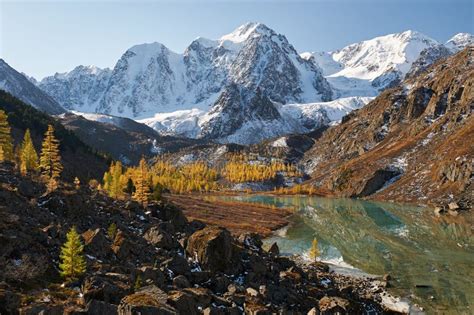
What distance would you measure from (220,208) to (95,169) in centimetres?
5675

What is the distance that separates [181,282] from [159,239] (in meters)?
10.5

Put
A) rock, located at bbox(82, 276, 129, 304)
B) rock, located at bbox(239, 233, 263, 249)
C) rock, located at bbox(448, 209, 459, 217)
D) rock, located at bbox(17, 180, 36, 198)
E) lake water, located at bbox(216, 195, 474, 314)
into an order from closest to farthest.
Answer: rock, located at bbox(82, 276, 129, 304) → rock, located at bbox(17, 180, 36, 198) → rock, located at bbox(239, 233, 263, 249) → lake water, located at bbox(216, 195, 474, 314) → rock, located at bbox(448, 209, 459, 217)

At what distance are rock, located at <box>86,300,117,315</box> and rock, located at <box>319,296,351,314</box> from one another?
21.7m

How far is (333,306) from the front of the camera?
123ft

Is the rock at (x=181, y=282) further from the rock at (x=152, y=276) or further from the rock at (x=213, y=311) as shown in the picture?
the rock at (x=213, y=311)

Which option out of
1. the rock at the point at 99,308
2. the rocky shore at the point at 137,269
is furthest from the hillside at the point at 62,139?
the rock at the point at 99,308

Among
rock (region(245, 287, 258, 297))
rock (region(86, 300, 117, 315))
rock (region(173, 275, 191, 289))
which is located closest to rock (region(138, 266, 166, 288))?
rock (region(173, 275, 191, 289))

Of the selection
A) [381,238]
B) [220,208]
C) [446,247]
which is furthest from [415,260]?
[220,208]

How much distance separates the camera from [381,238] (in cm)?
9525

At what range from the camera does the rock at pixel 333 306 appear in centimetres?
3697

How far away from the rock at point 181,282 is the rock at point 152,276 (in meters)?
1.05

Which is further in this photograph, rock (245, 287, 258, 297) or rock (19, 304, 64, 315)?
rock (245, 287, 258, 297)

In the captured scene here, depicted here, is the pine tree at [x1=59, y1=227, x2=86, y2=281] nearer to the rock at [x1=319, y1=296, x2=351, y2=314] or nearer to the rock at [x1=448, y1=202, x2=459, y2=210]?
the rock at [x1=319, y1=296, x2=351, y2=314]

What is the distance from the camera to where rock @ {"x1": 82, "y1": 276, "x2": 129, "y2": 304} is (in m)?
24.3
